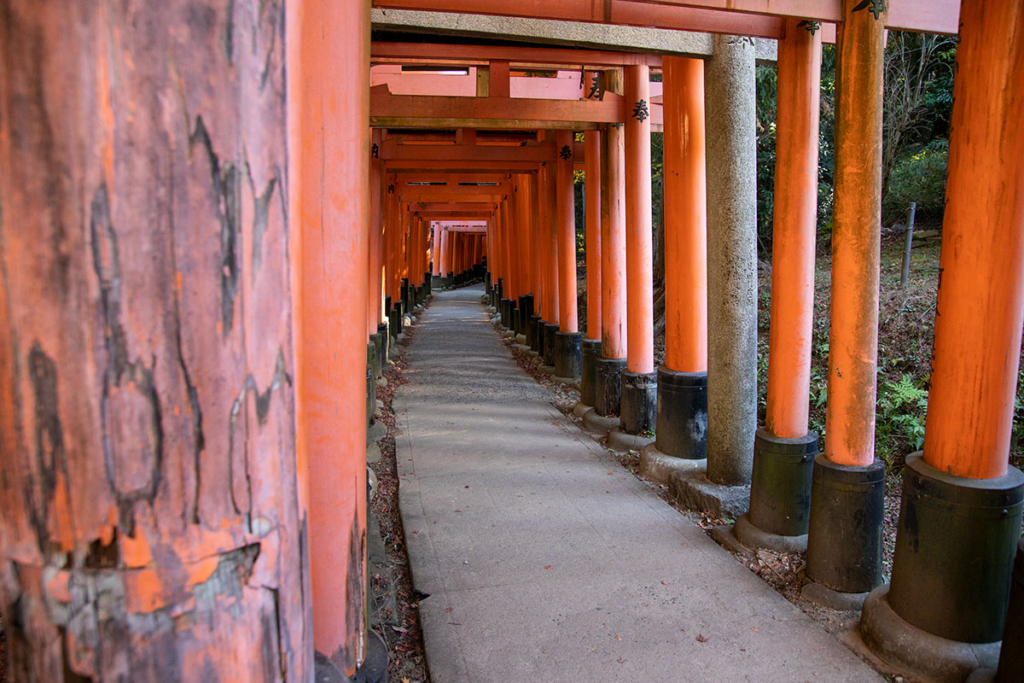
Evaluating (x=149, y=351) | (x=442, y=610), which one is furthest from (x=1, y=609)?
(x=442, y=610)

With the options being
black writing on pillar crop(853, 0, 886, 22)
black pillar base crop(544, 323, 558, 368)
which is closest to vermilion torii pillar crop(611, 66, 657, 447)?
black writing on pillar crop(853, 0, 886, 22)

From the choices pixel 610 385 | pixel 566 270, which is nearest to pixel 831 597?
pixel 610 385

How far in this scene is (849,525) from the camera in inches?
135

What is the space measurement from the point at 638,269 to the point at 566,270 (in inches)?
146

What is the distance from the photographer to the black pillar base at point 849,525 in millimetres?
3398

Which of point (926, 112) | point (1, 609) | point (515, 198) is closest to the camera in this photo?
point (1, 609)

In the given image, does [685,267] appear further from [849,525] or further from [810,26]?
[849,525]

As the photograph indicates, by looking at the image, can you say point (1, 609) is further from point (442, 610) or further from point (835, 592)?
point (835, 592)

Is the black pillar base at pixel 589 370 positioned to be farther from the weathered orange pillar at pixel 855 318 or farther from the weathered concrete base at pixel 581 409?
the weathered orange pillar at pixel 855 318

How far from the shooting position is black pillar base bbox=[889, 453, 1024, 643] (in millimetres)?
2676

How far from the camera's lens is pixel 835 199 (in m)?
3.47

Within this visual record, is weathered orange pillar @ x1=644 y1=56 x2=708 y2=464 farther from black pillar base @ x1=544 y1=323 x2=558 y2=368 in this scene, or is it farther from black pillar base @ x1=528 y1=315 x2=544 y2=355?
black pillar base @ x1=528 y1=315 x2=544 y2=355

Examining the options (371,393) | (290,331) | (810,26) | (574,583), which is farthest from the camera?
(371,393)

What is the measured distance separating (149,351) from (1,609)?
0.32 metres
